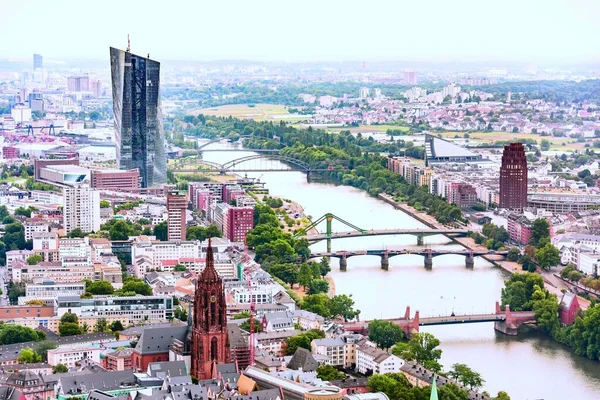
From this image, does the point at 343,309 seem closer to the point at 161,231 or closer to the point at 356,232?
the point at 161,231

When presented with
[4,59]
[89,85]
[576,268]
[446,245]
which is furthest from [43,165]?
[4,59]

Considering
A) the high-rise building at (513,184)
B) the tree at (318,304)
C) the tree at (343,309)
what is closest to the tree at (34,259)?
the tree at (318,304)

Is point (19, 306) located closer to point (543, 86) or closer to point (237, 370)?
point (237, 370)

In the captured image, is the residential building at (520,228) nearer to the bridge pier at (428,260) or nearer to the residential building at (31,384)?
the bridge pier at (428,260)

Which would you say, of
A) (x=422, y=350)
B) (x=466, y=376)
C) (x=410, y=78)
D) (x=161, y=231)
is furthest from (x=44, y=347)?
(x=410, y=78)

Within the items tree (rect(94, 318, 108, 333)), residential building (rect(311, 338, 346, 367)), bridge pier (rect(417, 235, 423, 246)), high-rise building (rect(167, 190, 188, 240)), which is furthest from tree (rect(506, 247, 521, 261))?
tree (rect(94, 318, 108, 333))

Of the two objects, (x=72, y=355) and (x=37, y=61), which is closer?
(x=72, y=355)
